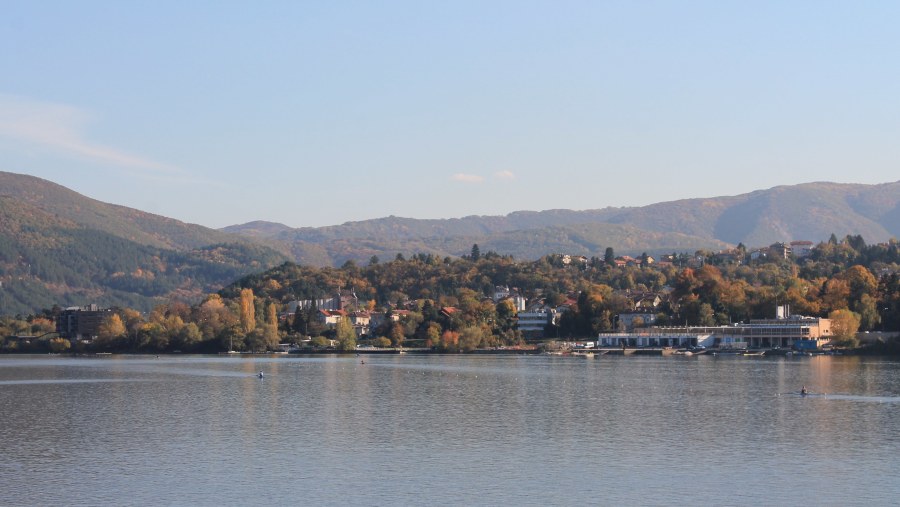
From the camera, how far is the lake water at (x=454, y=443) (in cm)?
2884

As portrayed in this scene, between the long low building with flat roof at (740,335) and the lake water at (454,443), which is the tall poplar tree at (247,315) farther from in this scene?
the lake water at (454,443)

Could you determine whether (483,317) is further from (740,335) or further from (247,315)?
(740,335)

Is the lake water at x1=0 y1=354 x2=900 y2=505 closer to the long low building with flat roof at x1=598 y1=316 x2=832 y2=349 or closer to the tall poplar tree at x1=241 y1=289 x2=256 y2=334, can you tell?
the long low building with flat roof at x1=598 y1=316 x2=832 y2=349

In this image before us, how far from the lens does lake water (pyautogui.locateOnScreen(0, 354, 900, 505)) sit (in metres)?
28.8

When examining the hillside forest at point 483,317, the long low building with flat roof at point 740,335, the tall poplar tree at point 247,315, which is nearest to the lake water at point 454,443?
the long low building with flat roof at point 740,335

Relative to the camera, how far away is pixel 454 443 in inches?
1479

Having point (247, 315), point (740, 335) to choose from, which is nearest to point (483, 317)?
point (247, 315)

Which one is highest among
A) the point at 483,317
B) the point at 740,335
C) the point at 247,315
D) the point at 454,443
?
the point at 247,315

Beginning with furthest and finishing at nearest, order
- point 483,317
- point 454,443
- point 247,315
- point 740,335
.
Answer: point 483,317, point 247,315, point 740,335, point 454,443

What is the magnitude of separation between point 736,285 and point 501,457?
109 metres

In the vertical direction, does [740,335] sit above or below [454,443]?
above

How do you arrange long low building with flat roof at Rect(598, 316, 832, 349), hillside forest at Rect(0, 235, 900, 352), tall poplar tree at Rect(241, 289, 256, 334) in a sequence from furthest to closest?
tall poplar tree at Rect(241, 289, 256, 334), hillside forest at Rect(0, 235, 900, 352), long low building with flat roof at Rect(598, 316, 832, 349)

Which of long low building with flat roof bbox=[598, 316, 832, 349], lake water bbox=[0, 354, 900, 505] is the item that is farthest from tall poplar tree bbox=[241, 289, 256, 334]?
A: lake water bbox=[0, 354, 900, 505]

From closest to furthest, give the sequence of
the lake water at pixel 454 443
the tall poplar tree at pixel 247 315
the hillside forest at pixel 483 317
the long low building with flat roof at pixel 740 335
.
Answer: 1. the lake water at pixel 454 443
2. the long low building with flat roof at pixel 740 335
3. the hillside forest at pixel 483 317
4. the tall poplar tree at pixel 247 315
